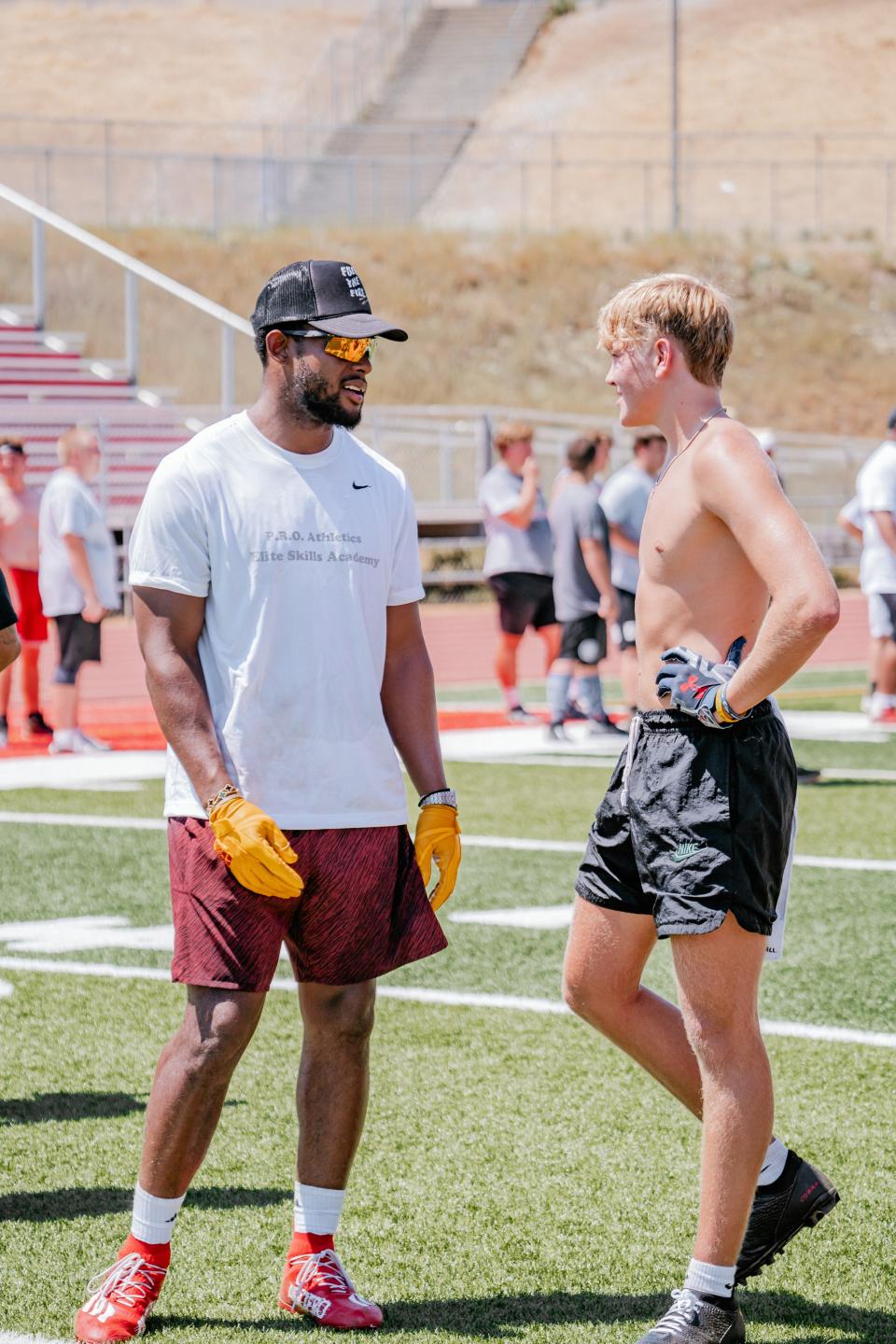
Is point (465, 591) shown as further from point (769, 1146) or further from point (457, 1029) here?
point (769, 1146)

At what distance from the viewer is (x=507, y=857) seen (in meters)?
9.02

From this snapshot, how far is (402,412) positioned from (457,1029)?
24.1m

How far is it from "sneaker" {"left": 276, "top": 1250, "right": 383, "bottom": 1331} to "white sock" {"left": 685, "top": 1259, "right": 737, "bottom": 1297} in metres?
0.64

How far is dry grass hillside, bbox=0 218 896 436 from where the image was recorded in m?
42.7

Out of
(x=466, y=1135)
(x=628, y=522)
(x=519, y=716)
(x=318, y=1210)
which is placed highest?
(x=628, y=522)

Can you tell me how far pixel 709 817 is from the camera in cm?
355

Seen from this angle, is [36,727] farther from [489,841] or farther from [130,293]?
[130,293]

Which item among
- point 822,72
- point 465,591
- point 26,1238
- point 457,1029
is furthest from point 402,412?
point 822,72

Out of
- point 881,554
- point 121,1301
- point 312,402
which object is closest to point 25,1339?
point 121,1301

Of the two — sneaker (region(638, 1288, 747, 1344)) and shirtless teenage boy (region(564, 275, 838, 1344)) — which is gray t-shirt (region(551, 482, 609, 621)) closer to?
shirtless teenage boy (region(564, 275, 838, 1344))

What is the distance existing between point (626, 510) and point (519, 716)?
101 inches

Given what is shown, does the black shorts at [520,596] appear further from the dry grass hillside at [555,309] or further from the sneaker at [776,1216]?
the dry grass hillside at [555,309]

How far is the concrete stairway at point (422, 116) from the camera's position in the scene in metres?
51.8

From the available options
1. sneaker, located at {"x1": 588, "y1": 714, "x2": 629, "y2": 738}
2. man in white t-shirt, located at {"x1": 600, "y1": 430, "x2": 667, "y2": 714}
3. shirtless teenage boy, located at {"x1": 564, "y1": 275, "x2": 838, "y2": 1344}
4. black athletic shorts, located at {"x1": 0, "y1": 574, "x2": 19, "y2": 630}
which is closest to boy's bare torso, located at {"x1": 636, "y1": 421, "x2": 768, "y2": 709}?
shirtless teenage boy, located at {"x1": 564, "y1": 275, "x2": 838, "y2": 1344}
